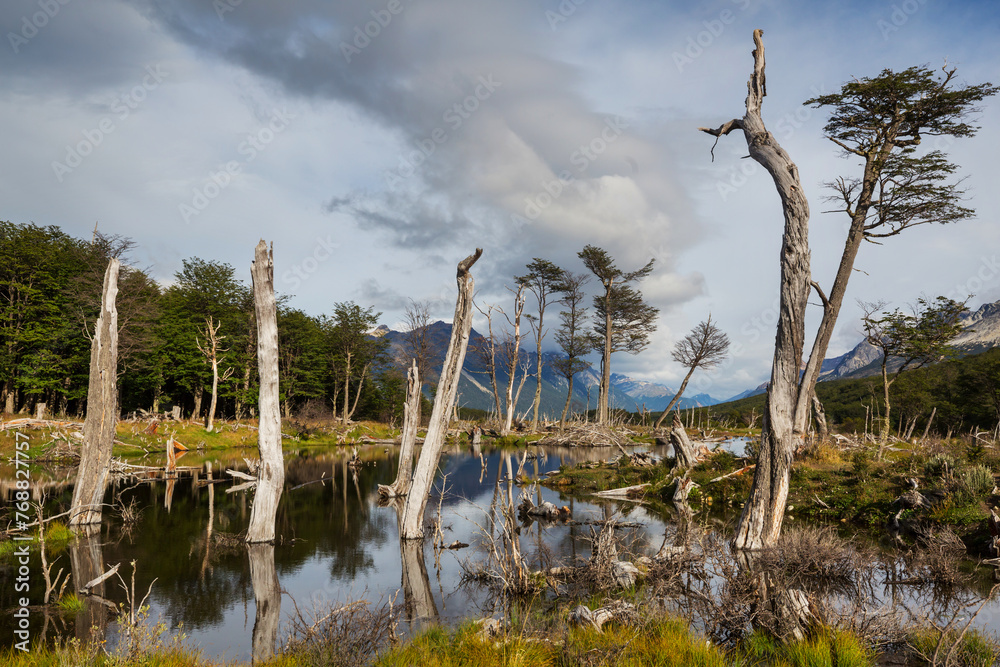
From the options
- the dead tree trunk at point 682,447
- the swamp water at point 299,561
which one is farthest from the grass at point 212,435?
the dead tree trunk at point 682,447

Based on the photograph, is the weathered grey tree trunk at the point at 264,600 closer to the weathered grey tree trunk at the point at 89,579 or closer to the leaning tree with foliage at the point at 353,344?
the weathered grey tree trunk at the point at 89,579

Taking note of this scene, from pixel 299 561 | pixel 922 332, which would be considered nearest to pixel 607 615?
pixel 299 561

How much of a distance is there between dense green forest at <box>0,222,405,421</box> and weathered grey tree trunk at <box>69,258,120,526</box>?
11.8 m

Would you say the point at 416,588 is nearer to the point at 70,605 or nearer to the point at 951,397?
the point at 70,605

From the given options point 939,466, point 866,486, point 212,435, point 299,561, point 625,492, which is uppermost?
point 939,466

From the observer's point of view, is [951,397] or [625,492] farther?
[951,397]

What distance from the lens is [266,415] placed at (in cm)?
1197

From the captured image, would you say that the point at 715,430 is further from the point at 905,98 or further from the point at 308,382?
the point at 308,382

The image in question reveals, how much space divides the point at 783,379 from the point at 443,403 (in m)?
7.48

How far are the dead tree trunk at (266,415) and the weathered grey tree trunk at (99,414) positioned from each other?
3.75m

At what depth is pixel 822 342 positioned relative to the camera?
1819 cm

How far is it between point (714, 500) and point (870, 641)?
11244 mm

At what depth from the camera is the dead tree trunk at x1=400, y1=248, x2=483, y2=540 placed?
485 inches

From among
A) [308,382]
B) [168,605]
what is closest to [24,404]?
[308,382]
